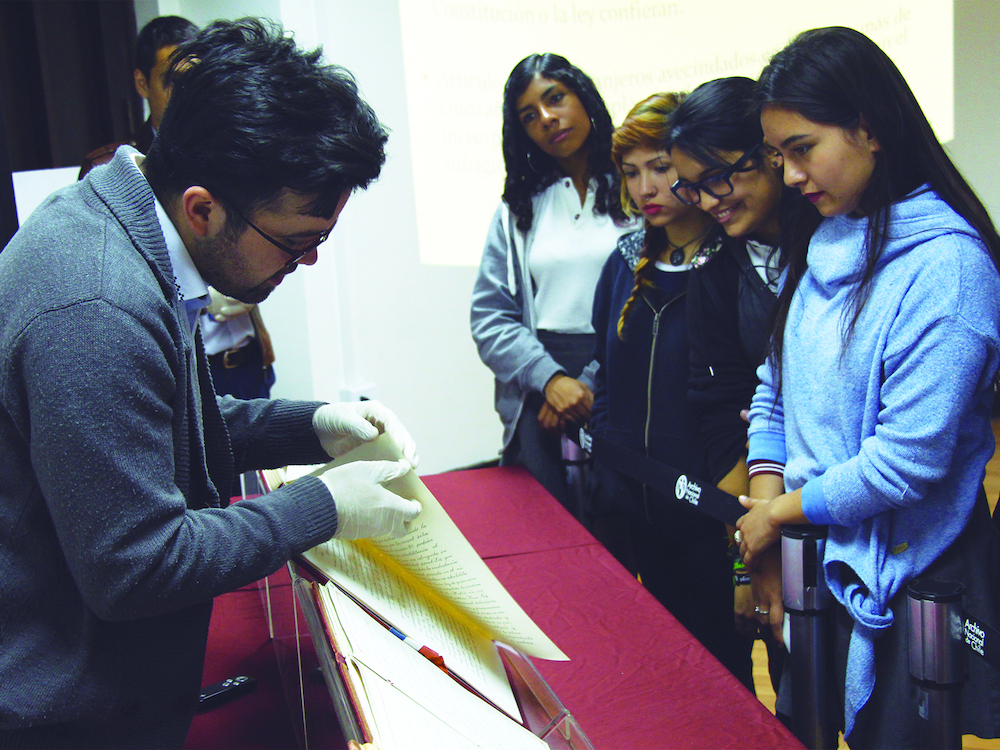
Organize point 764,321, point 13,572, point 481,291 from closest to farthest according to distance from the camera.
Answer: point 13,572, point 764,321, point 481,291

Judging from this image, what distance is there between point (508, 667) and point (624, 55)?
266 centimetres

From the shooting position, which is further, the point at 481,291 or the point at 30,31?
the point at 30,31

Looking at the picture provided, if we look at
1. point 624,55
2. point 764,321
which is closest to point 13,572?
point 764,321

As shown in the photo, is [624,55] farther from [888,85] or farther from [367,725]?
[367,725]

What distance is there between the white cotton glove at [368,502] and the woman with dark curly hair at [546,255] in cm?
105

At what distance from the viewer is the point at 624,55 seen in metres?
2.97

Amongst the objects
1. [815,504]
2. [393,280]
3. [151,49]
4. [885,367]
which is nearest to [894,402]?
[885,367]

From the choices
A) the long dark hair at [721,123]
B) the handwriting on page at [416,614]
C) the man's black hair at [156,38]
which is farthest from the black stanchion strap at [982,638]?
the man's black hair at [156,38]

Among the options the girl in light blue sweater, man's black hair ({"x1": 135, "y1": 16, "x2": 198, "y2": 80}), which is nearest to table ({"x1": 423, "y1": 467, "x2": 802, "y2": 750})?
the girl in light blue sweater

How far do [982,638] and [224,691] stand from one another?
85cm

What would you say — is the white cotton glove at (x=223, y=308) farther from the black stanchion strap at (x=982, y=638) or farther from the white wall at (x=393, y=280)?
the black stanchion strap at (x=982, y=638)

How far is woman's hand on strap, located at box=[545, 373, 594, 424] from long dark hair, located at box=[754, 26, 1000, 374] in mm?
797

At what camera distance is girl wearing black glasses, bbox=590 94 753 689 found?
1.51 m

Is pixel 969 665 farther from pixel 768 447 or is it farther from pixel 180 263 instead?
pixel 180 263
